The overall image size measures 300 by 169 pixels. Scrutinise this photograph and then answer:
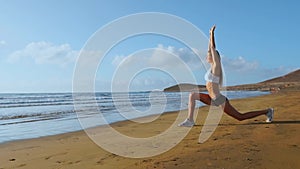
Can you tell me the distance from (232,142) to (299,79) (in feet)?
257

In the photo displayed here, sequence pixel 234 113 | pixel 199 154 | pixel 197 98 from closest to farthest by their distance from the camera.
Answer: pixel 199 154 < pixel 234 113 < pixel 197 98

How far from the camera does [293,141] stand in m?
4.80

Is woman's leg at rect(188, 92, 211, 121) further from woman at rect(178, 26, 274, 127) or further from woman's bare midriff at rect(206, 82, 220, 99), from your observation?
woman's bare midriff at rect(206, 82, 220, 99)

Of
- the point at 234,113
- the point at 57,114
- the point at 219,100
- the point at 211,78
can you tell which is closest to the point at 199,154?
the point at 211,78

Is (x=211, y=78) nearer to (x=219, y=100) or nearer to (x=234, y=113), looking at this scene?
(x=219, y=100)

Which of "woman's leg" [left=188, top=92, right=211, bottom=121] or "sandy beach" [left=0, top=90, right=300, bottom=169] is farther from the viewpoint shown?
"woman's leg" [left=188, top=92, right=211, bottom=121]

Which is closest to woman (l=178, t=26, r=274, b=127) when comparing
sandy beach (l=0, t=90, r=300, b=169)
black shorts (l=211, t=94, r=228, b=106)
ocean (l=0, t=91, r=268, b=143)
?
black shorts (l=211, t=94, r=228, b=106)

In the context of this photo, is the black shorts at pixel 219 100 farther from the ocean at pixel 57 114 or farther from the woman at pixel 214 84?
the ocean at pixel 57 114

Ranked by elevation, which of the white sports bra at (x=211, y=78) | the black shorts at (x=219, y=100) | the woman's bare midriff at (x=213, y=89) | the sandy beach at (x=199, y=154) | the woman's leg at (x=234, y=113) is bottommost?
the sandy beach at (x=199, y=154)

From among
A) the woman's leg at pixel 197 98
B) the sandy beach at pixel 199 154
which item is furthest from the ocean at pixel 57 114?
the woman's leg at pixel 197 98

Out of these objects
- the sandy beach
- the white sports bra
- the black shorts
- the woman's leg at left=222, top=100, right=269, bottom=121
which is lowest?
the sandy beach

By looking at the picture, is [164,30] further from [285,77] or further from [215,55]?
[285,77]

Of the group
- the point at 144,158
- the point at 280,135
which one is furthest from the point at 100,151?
the point at 280,135

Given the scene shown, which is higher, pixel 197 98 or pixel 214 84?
pixel 214 84
